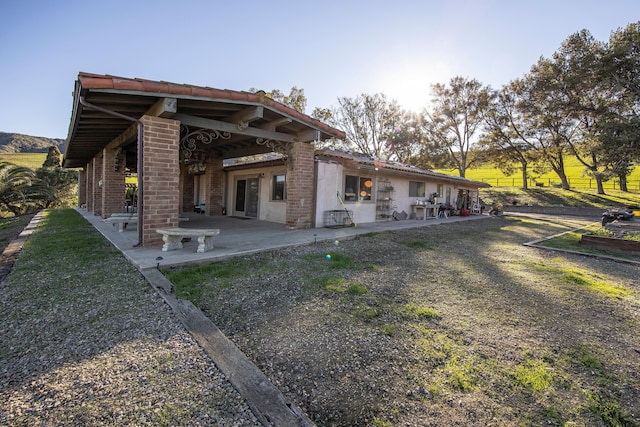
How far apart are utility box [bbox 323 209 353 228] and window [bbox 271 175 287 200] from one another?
221 cm

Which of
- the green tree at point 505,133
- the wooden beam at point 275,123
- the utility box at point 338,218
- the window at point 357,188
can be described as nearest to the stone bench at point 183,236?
the wooden beam at point 275,123

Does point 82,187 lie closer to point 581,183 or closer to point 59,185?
point 59,185

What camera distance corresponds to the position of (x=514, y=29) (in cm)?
837

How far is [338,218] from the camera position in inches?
400

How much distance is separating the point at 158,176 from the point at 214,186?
8.07 metres

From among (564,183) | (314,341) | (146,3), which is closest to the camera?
(314,341)

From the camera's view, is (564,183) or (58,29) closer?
(58,29)

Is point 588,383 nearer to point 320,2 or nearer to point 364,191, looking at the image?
point 364,191

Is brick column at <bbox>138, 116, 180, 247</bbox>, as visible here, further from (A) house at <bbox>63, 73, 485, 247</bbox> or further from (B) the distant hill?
(B) the distant hill

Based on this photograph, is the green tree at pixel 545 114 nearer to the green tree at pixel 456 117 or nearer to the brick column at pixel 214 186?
the green tree at pixel 456 117

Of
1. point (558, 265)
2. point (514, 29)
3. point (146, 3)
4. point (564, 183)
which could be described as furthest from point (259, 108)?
point (564, 183)

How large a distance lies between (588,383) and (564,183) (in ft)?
117

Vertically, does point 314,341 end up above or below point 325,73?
below

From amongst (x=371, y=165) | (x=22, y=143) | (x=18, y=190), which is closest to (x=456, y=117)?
(x=371, y=165)
